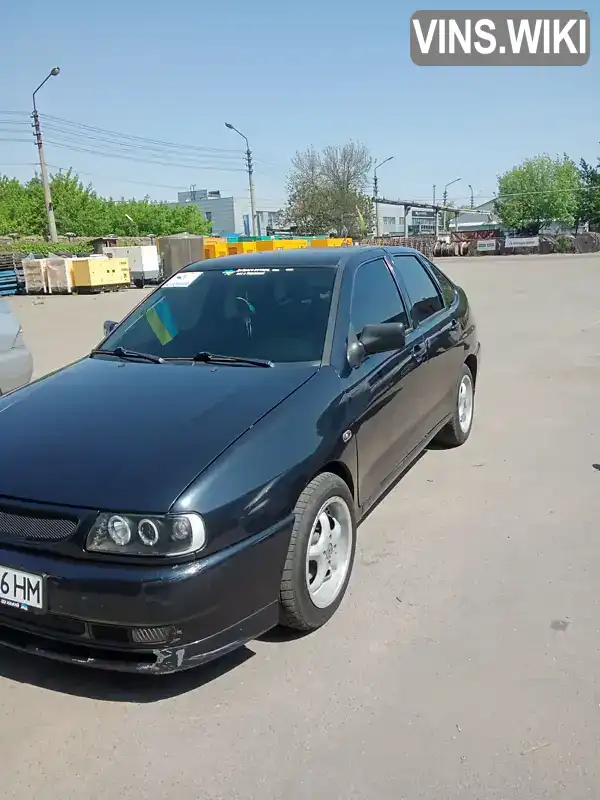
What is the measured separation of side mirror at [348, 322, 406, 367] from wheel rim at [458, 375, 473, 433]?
1959 mm

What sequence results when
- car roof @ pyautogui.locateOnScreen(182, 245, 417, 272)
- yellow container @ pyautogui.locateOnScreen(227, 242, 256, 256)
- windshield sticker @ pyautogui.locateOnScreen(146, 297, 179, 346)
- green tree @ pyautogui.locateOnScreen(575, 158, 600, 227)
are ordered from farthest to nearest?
1. green tree @ pyautogui.locateOnScreen(575, 158, 600, 227)
2. yellow container @ pyautogui.locateOnScreen(227, 242, 256, 256)
3. car roof @ pyautogui.locateOnScreen(182, 245, 417, 272)
4. windshield sticker @ pyautogui.locateOnScreen(146, 297, 179, 346)

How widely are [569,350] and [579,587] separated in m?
6.90

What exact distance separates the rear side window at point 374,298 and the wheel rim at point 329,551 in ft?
3.28

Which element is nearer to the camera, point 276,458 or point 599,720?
point 599,720

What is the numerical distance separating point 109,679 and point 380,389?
1.89 metres

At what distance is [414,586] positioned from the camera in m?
3.33

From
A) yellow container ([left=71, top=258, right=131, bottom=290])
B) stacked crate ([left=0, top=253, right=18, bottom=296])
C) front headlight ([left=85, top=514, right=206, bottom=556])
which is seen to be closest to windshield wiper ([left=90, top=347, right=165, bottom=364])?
front headlight ([left=85, top=514, right=206, bottom=556])

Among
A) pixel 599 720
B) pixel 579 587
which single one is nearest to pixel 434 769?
pixel 599 720

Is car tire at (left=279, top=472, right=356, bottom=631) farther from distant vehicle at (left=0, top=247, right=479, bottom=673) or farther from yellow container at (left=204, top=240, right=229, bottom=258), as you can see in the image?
yellow container at (left=204, top=240, right=229, bottom=258)

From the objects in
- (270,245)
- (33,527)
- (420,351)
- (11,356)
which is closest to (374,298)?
(420,351)

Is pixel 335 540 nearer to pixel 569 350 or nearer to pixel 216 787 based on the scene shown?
pixel 216 787

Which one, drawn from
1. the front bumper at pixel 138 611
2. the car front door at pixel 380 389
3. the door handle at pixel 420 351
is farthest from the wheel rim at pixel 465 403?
the front bumper at pixel 138 611

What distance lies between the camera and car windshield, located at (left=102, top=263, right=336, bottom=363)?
3.46 m

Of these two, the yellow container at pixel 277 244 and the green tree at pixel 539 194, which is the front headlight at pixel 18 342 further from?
the green tree at pixel 539 194
